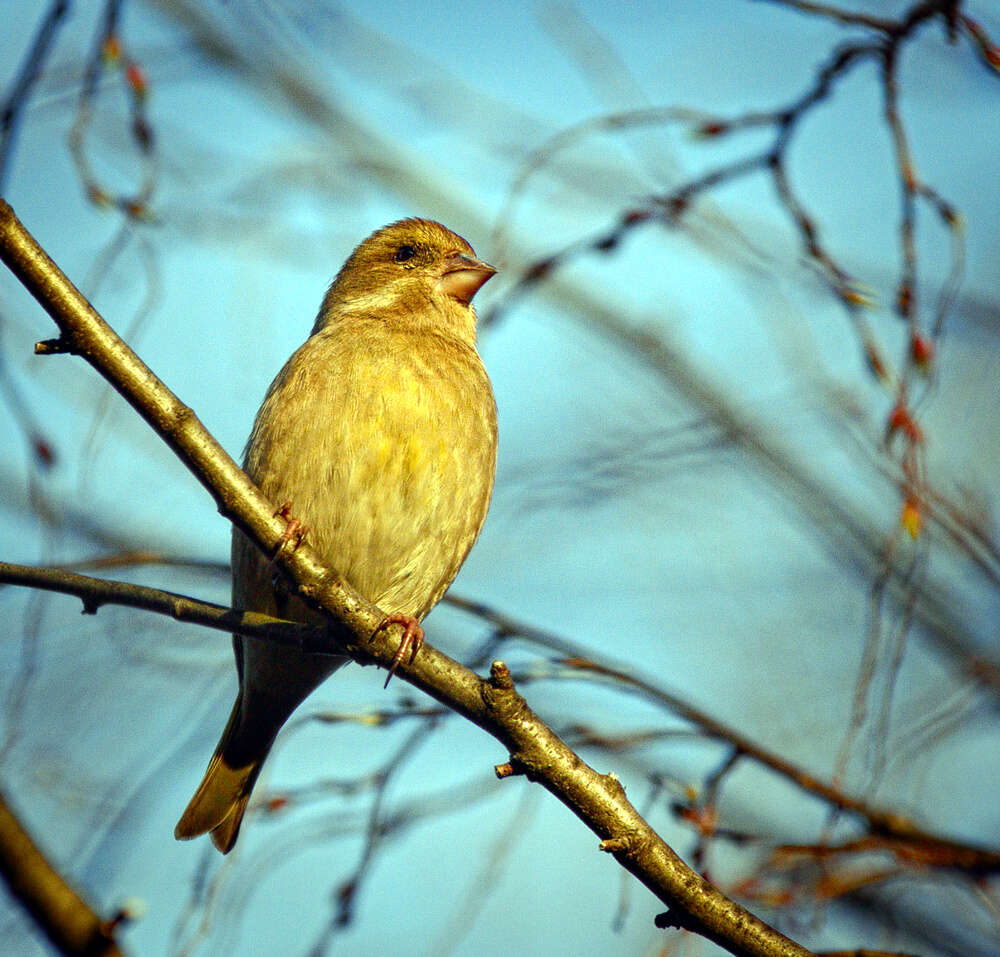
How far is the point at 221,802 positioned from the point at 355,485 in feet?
4.58

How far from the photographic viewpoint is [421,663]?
3102mm

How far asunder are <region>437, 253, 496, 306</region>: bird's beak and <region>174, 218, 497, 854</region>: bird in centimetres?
43

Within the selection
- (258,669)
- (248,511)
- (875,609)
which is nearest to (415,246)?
(258,669)

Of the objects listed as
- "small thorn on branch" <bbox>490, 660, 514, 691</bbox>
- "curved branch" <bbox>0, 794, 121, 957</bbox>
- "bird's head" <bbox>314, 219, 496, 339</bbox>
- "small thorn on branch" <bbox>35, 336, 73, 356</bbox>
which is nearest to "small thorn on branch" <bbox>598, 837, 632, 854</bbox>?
"small thorn on branch" <bbox>490, 660, 514, 691</bbox>

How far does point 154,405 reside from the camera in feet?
9.50

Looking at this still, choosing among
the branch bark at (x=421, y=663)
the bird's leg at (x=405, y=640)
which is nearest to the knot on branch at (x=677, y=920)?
the branch bark at (x=421, y=663)

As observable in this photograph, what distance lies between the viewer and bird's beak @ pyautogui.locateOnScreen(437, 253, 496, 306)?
17.1ft

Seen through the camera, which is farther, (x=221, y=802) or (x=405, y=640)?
(x=221, y=802)

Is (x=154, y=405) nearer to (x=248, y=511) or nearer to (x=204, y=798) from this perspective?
(x=248, y=511)

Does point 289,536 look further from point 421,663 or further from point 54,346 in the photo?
point 54,346

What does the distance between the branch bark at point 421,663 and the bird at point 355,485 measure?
775 millimetres

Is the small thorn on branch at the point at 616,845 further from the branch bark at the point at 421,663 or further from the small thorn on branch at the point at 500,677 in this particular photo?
the small thorn on branch at the point at 500,677

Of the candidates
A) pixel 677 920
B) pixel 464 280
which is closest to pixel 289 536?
pixel 677 920

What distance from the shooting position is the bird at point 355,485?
4156 mm
